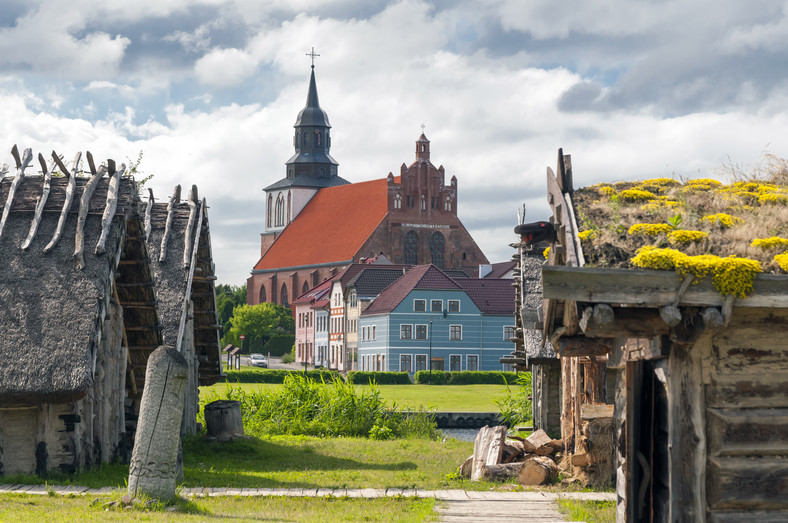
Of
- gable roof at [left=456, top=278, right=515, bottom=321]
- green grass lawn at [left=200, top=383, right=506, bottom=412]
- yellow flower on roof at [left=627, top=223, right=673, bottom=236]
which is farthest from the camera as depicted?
gable roof at [left=456, top=278, right=515, bottom=321]

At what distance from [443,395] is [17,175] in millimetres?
41625

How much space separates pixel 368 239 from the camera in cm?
10931

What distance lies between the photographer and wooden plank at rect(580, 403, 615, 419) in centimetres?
1602

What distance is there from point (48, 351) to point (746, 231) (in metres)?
10.8

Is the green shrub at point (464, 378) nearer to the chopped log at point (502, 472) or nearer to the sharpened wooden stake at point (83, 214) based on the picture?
the chopped log at point (502, 472)

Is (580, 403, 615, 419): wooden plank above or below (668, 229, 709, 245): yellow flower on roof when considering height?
below

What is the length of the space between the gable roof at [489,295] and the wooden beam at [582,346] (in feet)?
230

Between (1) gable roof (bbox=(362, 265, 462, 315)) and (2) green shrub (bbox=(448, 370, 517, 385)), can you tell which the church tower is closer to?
(1) gable roof (bbox=(362, 265, 462, 315))

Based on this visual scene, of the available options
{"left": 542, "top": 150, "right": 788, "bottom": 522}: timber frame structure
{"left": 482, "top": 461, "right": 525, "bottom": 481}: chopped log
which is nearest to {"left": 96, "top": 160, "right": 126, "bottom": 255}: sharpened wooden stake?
{"left": 482, "top": 461, "right": 525, "bottom": 481}: chopped log

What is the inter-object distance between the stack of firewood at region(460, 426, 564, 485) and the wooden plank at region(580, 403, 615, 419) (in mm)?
1826

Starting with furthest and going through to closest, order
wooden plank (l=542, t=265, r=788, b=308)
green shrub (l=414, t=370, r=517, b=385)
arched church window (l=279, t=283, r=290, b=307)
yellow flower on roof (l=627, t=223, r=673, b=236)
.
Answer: arched church window (l=279, t=283, r=290, b=307)
green shrub (l=414, t=370, r=517, b=385)
yellow flower on roof (l=627, t=223, r=673, b=236)
wooden plank (l=542, t=265, r=788, b=308)

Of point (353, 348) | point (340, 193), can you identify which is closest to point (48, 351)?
point (353, 348)

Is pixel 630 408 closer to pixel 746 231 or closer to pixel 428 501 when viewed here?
pixel 746 231

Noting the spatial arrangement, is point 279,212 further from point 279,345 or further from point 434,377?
point 434,377
